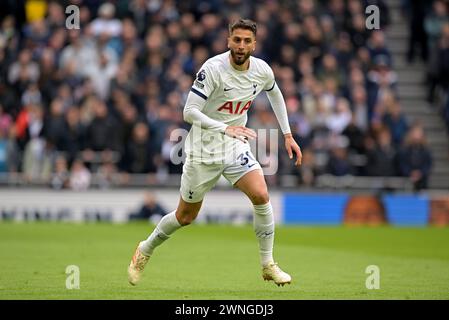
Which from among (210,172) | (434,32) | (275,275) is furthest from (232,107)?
(434,32)

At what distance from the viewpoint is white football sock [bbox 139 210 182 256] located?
11969 mm

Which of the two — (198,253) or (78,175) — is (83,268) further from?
(78,175)

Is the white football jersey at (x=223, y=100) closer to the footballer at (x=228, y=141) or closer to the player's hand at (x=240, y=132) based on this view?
the footballer at (x=228, y=141)

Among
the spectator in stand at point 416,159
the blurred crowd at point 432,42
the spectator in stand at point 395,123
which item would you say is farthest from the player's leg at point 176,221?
the blurred crowd at point 432,42

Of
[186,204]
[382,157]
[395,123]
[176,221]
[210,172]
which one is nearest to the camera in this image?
[210,172]

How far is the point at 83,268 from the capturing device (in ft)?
46.4

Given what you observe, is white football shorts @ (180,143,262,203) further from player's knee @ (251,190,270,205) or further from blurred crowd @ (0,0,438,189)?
blurred crowd @ (0,0,438,189)

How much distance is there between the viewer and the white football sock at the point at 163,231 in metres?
12.0

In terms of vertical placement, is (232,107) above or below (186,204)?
above

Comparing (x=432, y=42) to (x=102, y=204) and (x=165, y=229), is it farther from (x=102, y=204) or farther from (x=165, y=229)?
(x=165, y=229)

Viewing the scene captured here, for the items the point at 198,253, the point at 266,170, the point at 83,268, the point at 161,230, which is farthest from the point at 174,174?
the point at 161,230

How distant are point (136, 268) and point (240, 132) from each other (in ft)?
7.51

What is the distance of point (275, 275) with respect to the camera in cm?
1166
